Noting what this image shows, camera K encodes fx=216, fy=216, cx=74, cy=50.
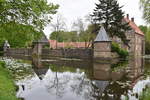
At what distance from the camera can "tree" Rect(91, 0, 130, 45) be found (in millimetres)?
40719

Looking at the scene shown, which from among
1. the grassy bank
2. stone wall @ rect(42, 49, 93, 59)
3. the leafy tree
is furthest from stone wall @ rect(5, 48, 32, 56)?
the grassy bank

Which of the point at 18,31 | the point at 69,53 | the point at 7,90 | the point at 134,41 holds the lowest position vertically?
the point at 7,90

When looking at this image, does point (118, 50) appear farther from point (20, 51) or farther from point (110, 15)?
point (20, 51)

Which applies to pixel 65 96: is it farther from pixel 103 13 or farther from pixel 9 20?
pixel 103 13

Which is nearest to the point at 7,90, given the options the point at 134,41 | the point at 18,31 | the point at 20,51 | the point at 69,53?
the point at 18,31

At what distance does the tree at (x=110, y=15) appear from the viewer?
40719mm

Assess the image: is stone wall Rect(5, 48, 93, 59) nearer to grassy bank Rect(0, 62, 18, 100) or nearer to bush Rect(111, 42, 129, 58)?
bush Rect(111, 42, 129, 58)

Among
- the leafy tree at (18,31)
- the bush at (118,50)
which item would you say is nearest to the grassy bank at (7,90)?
the leafy tree at (18,31)

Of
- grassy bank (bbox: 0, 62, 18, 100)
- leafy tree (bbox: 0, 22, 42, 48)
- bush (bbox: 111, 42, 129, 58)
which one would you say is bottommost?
grassy bank (bbox: 0, 62, 18, 100)

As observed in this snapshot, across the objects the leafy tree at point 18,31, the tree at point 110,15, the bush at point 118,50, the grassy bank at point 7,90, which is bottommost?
the grassy bank at point 7,90

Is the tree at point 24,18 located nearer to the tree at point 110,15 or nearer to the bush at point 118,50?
the bush at point 118,50

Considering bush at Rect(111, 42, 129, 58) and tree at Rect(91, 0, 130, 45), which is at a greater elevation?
tree at Rect(91, 0, 130, 45)

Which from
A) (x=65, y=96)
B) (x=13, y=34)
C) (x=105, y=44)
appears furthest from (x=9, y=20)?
(x=105, y=44)

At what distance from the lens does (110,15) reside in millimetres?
41000
